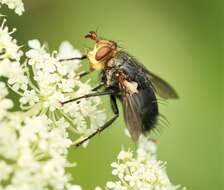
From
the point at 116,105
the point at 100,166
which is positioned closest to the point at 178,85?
the point at 100,166

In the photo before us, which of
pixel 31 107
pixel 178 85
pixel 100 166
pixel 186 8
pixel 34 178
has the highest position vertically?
pixel 186 8

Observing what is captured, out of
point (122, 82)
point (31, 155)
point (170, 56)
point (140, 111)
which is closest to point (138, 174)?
point (140, 111)

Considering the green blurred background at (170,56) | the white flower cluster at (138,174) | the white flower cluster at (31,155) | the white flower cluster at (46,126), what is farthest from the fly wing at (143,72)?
the green blurred background at (170,56)

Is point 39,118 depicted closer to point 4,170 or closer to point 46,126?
point 46,126

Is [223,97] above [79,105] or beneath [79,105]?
above

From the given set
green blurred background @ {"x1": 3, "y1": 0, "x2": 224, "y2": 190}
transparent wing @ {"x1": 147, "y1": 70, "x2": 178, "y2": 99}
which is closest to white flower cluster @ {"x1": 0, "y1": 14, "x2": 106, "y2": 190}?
transparent wing @ {"x1": 147, "y1": 70, "x2": 178, "y2": 99}

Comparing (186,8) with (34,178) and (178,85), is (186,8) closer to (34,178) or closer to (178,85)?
(178,85)

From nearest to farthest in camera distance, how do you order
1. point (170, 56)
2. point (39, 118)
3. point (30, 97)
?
point (39, 118) < point (30, 97) < point (170, 56)

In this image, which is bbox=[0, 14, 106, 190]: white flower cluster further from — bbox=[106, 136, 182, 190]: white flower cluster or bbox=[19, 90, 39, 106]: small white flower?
bbox=[106, 136, 182, 190]: white flower cluster
